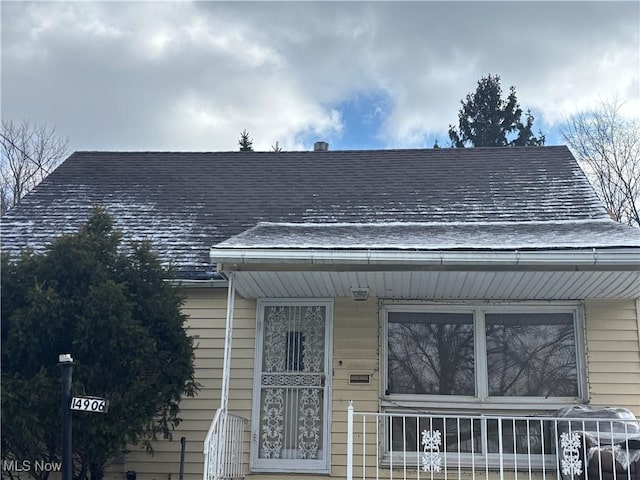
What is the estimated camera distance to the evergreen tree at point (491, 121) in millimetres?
25078

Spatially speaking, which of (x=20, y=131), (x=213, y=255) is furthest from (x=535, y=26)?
(x=20, y=131)

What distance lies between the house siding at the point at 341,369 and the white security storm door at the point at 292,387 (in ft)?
0.33

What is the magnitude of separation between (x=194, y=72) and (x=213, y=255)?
23.3 ft

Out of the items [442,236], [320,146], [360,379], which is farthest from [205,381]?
[320,146]

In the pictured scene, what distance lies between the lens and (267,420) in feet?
23.4

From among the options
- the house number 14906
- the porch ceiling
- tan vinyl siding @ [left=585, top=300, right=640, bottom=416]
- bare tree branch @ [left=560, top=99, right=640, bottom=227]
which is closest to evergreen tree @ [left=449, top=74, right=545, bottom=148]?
bare tree branch @ [left=560, top=99, right=640, bottom=227]

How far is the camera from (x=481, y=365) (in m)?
7.07

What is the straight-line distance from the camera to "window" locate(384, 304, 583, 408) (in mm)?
7051

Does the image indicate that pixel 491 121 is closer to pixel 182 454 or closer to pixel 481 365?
pixel 481 365

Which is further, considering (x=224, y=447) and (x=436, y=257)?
Result: (x=224, y=447)

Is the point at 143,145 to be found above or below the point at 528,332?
above

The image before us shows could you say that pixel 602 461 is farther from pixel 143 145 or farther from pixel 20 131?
pixel 20 131

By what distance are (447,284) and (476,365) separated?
1.10 metres

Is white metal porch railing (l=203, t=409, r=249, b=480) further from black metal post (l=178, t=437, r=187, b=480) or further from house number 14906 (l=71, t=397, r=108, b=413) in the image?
house number 14906 (l=71, t=397, r=108, b=413)
